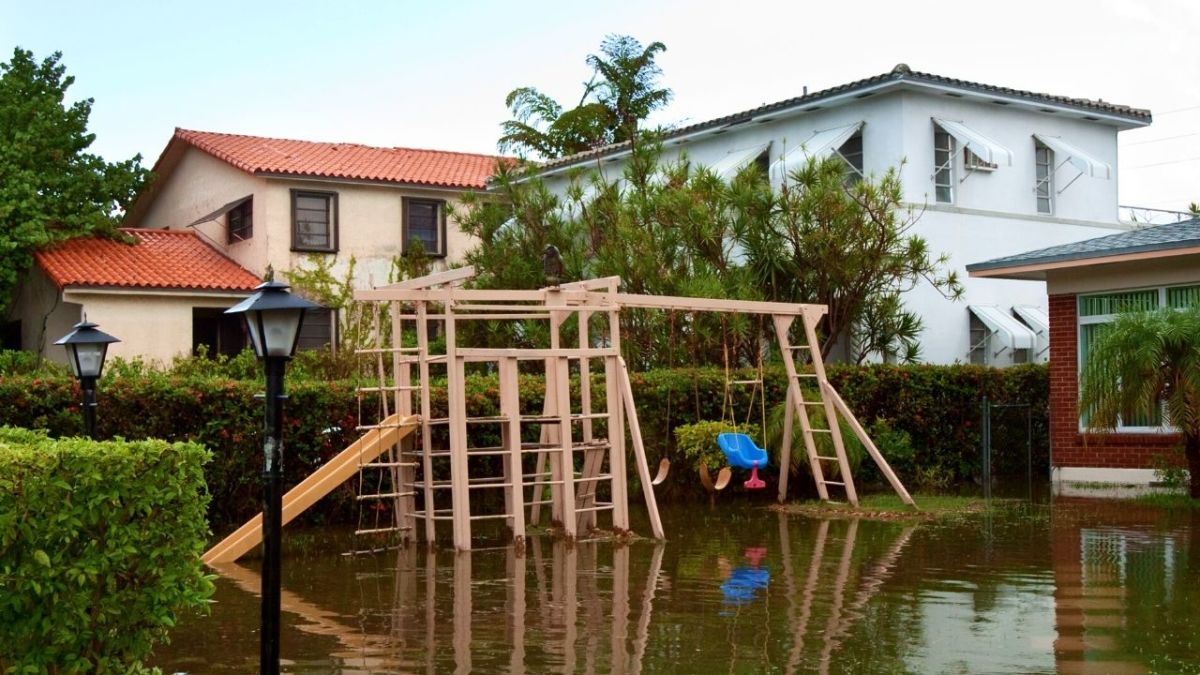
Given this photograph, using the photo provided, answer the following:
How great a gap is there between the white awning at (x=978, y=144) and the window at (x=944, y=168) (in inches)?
13.9

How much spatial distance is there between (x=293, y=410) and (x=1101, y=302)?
39.4 feet

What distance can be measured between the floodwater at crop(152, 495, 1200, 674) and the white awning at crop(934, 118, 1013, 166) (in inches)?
436

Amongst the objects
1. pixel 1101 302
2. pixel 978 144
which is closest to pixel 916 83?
pixel 978 144

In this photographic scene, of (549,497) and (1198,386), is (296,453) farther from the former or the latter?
(1198,386)

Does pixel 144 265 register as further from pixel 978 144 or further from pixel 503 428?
pixel 503 428

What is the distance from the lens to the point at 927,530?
53.1ft

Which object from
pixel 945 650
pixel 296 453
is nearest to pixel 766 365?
pixel 296 453

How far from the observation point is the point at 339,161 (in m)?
35.0

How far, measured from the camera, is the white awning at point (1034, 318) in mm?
27000

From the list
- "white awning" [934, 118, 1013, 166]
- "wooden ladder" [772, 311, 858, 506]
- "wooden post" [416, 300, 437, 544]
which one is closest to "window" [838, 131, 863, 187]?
"white awning" [934, 118, 1013, 166]

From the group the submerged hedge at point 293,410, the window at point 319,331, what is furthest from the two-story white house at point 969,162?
the window at point 319,331

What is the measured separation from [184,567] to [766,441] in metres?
13.5

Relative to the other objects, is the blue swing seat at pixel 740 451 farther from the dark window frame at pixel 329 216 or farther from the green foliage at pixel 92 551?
the dark window frame at pixel 329 216

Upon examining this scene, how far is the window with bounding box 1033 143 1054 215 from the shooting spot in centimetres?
2897
